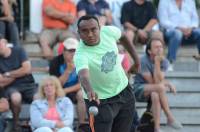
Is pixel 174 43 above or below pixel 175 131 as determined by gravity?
above

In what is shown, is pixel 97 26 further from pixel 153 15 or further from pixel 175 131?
pixel 153 15

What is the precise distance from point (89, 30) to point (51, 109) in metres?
2.64

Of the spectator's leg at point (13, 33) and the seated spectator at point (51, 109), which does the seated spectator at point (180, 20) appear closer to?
the spectator's leg at point (13, 33)

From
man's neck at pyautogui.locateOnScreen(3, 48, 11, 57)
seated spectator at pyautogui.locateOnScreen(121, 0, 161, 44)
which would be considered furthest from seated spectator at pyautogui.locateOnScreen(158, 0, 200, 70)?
man's neck at pyautogui.locateOnScreen(3, 48, 11, 57)

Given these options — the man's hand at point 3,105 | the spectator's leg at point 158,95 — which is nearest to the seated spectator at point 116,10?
the spectator's leg at point 158,95

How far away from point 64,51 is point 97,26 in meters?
2.92

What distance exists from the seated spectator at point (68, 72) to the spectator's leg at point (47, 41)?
2.62ft

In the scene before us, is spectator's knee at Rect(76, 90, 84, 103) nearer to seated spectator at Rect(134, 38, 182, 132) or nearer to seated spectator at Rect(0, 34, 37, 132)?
seated spectator at Rect(0, 34, 37, 132)

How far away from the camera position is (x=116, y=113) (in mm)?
6250

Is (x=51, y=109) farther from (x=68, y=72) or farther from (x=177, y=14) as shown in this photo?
(x=177, y=14)

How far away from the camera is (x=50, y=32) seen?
33.3 ft

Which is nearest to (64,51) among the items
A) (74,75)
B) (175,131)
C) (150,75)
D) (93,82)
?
(74,75)

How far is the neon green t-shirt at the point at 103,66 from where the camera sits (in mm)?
6133

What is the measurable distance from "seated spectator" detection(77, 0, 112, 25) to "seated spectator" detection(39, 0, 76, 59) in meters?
0.12
